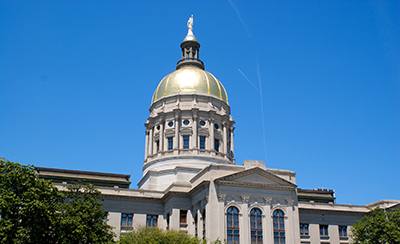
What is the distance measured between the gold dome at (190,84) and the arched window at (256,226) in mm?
30027

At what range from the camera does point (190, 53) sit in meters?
88.7

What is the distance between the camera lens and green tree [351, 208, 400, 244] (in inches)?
2267

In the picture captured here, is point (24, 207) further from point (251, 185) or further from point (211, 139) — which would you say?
point (211, 139)

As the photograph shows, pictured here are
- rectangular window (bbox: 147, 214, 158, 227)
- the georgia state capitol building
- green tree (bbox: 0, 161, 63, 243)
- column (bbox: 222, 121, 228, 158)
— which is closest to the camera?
green tree (bbox: 0, 161, 63, 243)

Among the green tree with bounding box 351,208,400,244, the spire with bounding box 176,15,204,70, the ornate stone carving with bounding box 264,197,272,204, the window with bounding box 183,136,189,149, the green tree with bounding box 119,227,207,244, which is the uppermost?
the spire with bounding box 176,15,204,70

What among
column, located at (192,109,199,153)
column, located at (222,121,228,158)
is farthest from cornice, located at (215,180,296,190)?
column, located at (222,121,228,158)

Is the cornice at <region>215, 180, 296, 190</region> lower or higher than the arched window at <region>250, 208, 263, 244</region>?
higher

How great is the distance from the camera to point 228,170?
5903 centimetres

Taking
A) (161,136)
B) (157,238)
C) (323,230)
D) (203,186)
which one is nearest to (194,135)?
(161,136)

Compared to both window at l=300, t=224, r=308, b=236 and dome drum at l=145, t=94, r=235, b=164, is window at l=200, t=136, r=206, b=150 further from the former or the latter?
window at l=300, t=224, r=308, b=236

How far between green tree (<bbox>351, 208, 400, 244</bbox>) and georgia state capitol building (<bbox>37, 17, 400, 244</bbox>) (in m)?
8.61

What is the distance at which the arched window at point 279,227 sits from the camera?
2255 inches

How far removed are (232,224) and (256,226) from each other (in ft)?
10.5

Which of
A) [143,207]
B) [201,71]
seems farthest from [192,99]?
[143,207]
